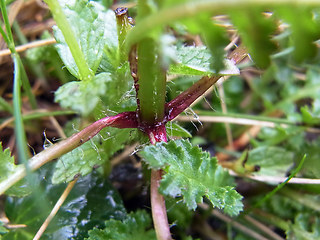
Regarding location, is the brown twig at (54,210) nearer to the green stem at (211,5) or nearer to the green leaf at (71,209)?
the green leaf at (71,209)

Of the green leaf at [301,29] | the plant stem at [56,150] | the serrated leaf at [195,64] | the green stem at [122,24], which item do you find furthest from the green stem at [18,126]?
the green leaf at [301,29]

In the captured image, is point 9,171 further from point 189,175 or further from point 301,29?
point 301,29

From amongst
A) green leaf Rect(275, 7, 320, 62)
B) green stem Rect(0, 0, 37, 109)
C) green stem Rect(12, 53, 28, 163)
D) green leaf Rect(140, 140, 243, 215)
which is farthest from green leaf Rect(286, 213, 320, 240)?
green stem Rect(0, 0, 37, 109)

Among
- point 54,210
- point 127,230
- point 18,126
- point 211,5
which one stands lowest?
point 127,230

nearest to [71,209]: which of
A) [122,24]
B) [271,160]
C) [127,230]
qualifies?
[127,230]

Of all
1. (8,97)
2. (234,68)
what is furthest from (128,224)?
(8,97)
